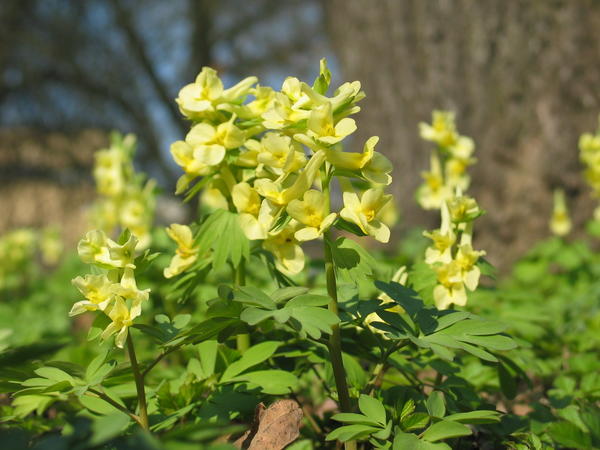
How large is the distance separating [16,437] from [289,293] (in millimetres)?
548

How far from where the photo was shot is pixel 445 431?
1066 mm

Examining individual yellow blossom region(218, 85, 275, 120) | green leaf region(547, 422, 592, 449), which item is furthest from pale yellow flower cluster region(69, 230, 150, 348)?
green leaf region(547, 422, 592, 449)

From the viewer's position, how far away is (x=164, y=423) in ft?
3.88

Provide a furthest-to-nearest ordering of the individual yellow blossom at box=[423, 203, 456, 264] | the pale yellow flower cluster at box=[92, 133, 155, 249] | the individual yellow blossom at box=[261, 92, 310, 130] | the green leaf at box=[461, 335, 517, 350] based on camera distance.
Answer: the pale yellow flower cluster at box=[92, 133, 155, 249] < the individual yellow blossom at box=[423, 203, 456, 264] < the individual yellow blossom at box=[261, 92, 310, 130] < the green leaf at box=[461, 335, 517, 350]

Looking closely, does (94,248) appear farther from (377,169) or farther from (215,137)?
(377,169)

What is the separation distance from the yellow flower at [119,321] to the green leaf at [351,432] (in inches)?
18.5

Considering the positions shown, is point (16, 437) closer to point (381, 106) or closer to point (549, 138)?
point (549, 138)

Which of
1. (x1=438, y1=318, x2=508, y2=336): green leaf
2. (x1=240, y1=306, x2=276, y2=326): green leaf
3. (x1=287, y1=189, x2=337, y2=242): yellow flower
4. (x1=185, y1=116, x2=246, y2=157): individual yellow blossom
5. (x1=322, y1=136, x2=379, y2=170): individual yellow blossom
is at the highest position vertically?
(x1=185, y1=116, x2=246, y2=157): individual yellow blossom

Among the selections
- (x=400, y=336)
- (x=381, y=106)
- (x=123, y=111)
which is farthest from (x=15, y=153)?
(x=400, y=336)

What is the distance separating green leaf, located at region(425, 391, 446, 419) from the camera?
3.69 feet

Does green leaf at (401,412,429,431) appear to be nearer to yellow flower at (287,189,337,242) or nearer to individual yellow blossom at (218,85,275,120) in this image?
yellow flower at (287,189,337,242)

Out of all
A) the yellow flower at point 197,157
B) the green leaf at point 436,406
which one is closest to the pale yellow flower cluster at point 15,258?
the yellow flower at point 197,157

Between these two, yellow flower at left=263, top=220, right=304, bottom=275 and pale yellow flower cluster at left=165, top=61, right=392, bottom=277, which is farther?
yellow flower at left=263, top=220, right=304, bottom=275

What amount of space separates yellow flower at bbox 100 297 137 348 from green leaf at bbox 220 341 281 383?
28cm
